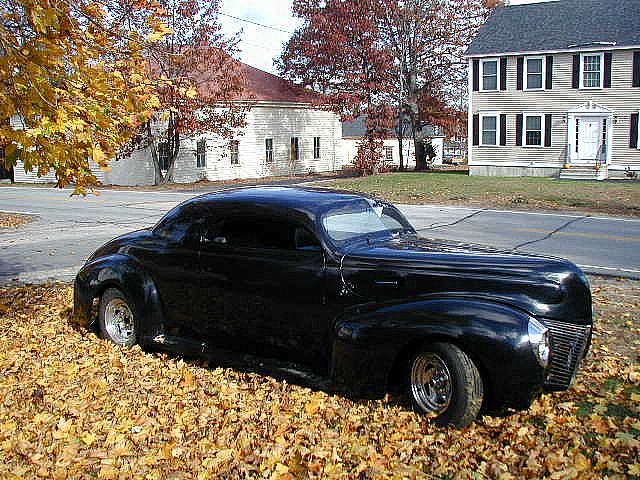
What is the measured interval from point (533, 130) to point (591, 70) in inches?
164

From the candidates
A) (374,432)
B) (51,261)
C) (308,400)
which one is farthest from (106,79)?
(51,261)

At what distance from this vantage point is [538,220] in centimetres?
1870

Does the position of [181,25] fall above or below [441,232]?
above

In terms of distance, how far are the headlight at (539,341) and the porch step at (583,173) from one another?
32518 millimetres

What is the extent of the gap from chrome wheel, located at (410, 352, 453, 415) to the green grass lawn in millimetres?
17095

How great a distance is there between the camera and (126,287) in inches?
283

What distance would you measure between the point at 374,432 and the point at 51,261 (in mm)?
9907

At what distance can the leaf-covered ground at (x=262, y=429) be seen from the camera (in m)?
4.56

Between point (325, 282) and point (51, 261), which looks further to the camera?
point (51, 261)

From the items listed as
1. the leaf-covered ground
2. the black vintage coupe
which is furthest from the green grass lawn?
the black vintage coupe

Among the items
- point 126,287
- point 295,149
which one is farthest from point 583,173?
point 126,287

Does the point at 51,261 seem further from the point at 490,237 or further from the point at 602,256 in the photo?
the point at 602,256

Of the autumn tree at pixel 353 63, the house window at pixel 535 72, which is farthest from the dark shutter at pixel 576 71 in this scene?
the autumn tree at pixel 353 63

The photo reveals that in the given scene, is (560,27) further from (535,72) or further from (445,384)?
(445,384)
